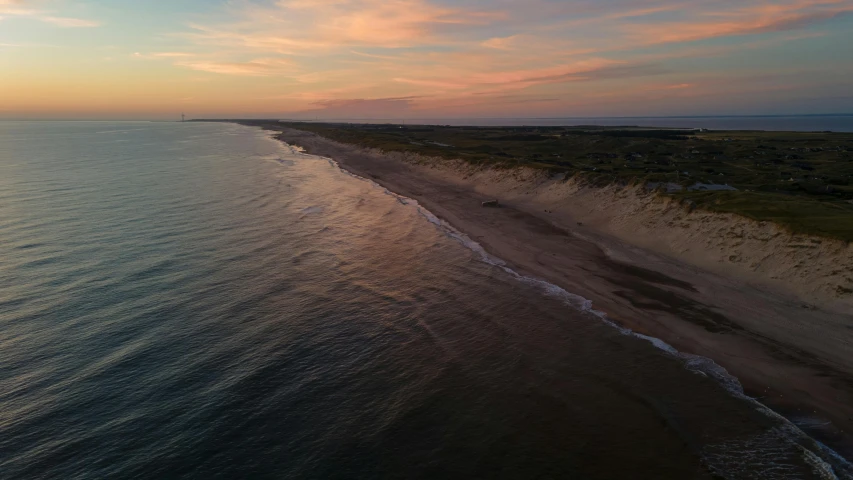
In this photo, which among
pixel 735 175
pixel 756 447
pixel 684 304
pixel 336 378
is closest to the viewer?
pixel 756 447

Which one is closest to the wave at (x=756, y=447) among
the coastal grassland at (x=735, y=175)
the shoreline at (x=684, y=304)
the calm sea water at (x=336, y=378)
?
the calm sea water at (x=336, y=378)

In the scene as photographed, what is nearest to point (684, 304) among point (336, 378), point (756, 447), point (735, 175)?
point (756, 447)

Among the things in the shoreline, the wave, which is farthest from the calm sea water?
the shoreline

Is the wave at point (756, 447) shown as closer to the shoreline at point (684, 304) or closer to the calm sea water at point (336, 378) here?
the calm sea water at point (336, 378)

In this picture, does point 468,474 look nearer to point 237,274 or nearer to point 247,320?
point 247,320

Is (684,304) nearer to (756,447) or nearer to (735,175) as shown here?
(756,447)

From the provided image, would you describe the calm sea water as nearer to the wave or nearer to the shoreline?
the wave

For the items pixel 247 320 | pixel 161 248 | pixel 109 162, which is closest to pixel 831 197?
pixel 247 320
